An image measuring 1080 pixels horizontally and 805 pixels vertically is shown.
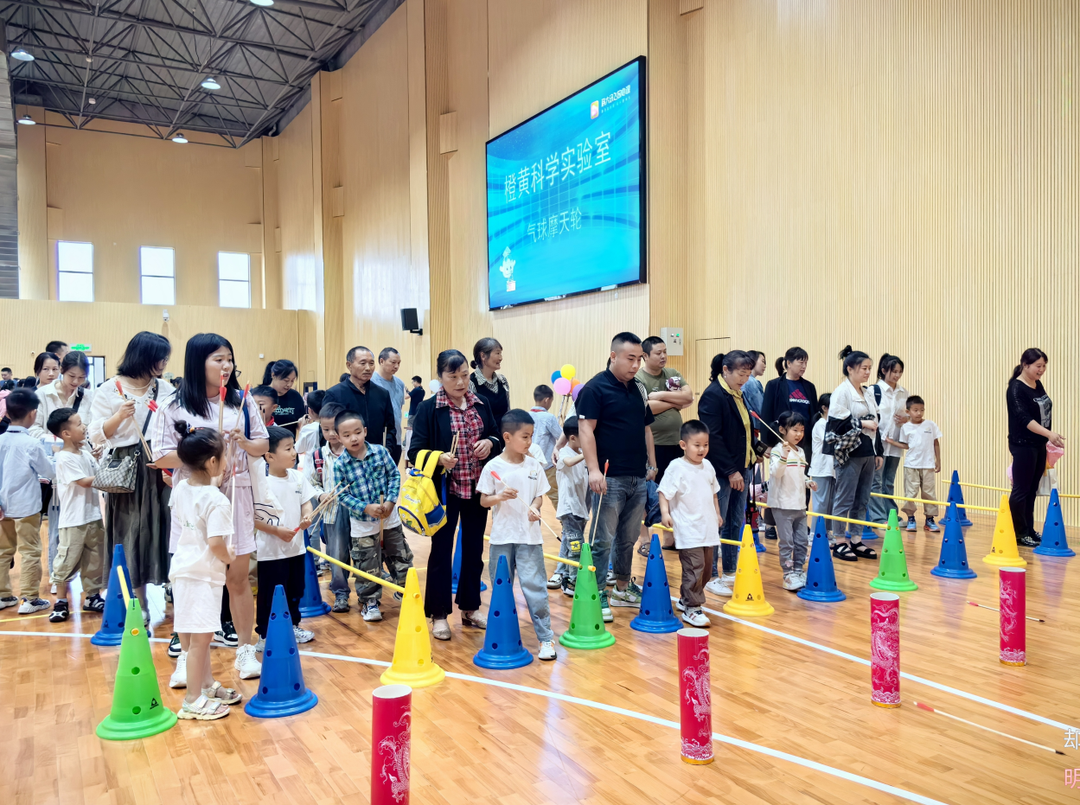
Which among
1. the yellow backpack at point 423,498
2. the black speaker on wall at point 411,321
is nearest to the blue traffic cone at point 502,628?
the yellow backpack at point 423,498

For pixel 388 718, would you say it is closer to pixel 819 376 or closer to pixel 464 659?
pixel 464 659

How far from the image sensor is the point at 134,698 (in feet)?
11.3

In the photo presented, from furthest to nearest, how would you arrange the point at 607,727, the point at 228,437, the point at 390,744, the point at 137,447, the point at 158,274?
1. the point at 158,274
2. the point at 137,447
3. the point at 228,437
4. the point at 607,727
5. the point at 390,744

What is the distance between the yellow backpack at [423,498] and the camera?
4332 millimetres

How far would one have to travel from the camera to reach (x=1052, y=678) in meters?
3.82

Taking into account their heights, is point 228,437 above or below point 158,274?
below

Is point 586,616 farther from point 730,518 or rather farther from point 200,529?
point 200,529

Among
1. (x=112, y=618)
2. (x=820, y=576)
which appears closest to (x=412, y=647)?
(x=112, y=618)

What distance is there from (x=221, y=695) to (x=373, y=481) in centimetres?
167

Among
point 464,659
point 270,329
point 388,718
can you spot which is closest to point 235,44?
point 270,329

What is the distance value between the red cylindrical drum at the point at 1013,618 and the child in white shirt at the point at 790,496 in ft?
5.56

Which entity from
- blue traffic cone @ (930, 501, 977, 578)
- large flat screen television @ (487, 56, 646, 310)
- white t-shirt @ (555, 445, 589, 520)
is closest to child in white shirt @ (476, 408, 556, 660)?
white t-shirt @ (555, 445, 589, 520)

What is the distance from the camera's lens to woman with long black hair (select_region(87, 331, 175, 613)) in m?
4.22

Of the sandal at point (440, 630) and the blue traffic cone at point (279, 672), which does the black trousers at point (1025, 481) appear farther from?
the blue traffic cone at point (279, 672)
